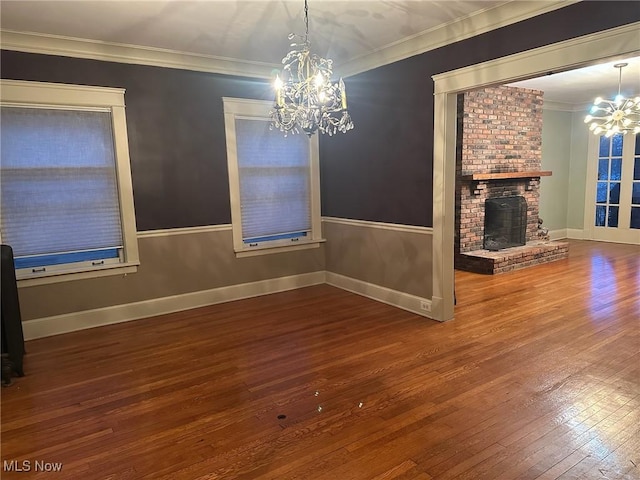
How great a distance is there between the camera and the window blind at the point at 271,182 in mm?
5152

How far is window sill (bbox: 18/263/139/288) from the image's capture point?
405 centimetres

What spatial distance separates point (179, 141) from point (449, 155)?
2.79 metres

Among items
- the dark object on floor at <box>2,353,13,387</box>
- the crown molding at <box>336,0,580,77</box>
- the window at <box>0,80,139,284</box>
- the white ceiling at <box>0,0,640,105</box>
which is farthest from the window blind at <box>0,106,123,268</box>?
the crown molding at <box>336,0,580,77</box>

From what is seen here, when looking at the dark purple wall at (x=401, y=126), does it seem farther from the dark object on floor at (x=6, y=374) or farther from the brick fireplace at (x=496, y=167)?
the dark object on floor at (x=6, y=374)

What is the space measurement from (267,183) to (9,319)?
296cm

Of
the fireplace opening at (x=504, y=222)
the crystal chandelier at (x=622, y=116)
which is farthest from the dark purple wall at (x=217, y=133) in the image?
the crystal chandelier at (x=622, y=116)

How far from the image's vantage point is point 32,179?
3.98 metres

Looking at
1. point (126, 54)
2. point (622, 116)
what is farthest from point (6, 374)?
point (622, 116)

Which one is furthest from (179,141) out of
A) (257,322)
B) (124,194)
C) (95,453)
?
(95,453)

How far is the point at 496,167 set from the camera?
22.5ft

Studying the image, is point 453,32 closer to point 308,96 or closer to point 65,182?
point 308,96

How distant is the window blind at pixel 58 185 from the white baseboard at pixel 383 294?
8.55 ft

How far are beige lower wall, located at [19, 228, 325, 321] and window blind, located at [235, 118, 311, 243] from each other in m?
0.32

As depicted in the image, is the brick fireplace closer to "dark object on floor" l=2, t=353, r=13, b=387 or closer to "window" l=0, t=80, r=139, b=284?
"window" l=0, t=80, r=139, b=284
